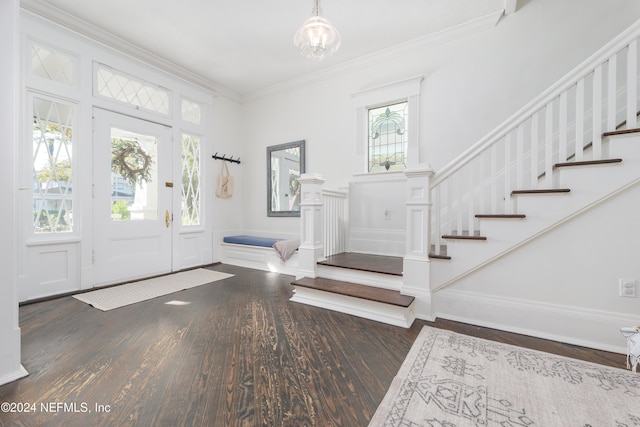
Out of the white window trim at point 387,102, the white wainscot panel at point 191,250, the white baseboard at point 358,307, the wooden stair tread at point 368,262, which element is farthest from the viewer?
the white wainscot panel at point 191,250

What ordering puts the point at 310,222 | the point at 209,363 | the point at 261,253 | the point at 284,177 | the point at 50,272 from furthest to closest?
the point at 284,177
the point at 261,253
the point at 310,222
the point at 50,272
the point at 209,363

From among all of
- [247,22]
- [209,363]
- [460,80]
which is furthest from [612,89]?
[247,22]

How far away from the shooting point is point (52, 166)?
2945 mm

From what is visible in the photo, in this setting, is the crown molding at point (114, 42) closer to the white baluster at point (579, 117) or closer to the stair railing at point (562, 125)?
the stair railing at point (562, 125)

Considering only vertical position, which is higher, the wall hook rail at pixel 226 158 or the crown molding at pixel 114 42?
the crown molding at pixel 114 42

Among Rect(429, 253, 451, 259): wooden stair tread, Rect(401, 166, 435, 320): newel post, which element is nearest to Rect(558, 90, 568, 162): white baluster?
Rect(401, 166, 435, 320): newel post

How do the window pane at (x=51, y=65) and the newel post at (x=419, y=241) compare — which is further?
the window pane at (x=51, y=65)

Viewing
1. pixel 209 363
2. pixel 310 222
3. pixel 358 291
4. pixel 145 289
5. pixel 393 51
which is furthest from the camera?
pixel 393 51

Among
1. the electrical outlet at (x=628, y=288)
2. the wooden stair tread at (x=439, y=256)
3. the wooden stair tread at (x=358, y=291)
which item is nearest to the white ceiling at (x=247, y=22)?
the wooden stair tread at (x=439, y=256)

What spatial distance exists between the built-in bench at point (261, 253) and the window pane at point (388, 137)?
5.69 ft

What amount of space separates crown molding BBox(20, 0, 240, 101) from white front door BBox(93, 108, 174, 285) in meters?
0.90

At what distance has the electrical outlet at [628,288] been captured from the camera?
182 cm

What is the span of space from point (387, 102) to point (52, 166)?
417 cm

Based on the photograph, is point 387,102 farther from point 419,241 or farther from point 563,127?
point 419,241
